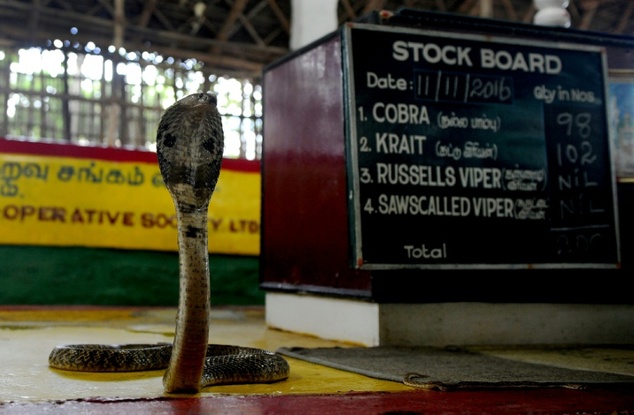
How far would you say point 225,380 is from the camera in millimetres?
2621

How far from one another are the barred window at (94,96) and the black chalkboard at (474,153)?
786 cm

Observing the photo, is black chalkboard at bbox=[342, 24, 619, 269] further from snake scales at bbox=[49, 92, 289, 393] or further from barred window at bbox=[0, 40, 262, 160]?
barred window at bbox=[0, 40, 262, 160]

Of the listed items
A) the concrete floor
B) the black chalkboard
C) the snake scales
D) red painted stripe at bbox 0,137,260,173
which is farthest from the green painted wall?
the snake scales

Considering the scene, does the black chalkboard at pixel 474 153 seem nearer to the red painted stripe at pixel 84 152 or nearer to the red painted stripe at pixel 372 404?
the red painted stripe at pixel 372 404

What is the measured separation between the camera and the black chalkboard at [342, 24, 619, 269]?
13.1ft

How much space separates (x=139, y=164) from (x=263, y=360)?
442 cm

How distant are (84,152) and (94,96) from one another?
640 cm

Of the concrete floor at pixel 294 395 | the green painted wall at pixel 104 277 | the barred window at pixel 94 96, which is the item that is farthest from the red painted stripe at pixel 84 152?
the barred window at pixel 94 96

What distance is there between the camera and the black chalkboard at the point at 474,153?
13.1 ft

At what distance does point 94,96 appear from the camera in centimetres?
1272

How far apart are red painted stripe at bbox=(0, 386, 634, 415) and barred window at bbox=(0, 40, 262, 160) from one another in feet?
30.9

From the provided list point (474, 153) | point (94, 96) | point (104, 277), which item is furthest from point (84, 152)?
point (94, 96)

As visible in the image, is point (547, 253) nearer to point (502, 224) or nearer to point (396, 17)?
point (502, 224)

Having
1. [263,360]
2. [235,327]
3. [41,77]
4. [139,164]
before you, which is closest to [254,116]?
[41,77]
